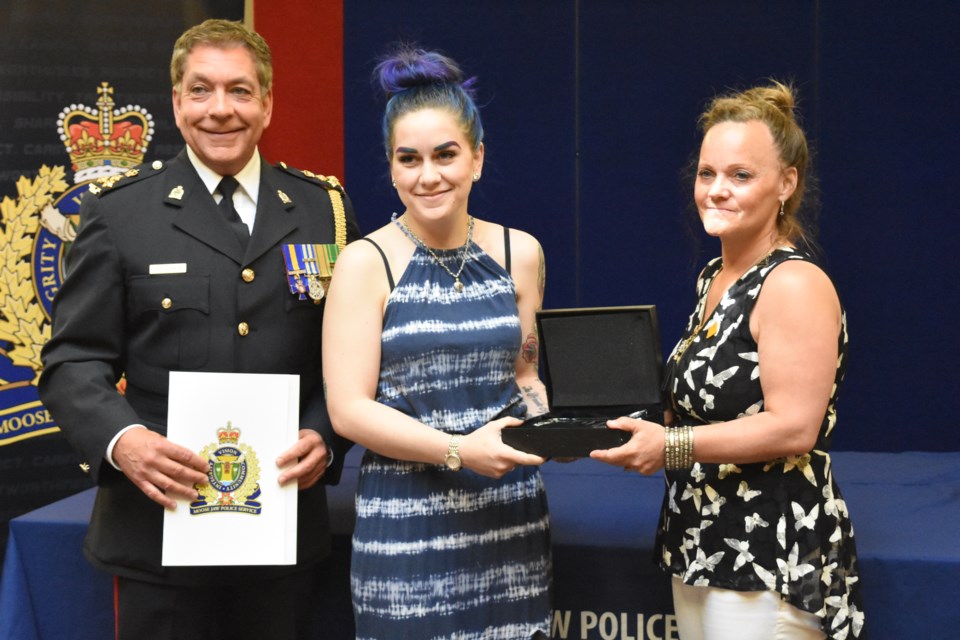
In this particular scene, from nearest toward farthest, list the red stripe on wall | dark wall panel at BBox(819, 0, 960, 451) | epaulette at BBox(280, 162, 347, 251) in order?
epaulette at BBox(280, 162, 347, 251), dark wall panel at BBox(819, 0, 960, 451), the red stripe on wall

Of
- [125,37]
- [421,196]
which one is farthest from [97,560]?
[125,37]

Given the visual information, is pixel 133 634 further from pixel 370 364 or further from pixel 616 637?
pixel 616 637

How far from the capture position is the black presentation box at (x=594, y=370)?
1.82 meters

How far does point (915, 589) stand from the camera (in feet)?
6.82

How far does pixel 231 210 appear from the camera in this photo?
2207 millimetres

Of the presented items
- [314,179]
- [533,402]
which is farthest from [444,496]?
[314,179]

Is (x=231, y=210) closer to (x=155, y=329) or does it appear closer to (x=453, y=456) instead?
(x=155, y=329)

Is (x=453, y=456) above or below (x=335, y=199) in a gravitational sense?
below

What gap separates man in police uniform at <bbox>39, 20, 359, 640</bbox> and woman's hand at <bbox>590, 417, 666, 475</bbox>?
0.60m

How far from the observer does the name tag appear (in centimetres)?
210

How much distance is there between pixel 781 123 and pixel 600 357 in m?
0.53

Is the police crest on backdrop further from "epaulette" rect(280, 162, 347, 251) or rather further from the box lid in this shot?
the box lid

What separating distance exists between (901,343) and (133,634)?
370 centimetres

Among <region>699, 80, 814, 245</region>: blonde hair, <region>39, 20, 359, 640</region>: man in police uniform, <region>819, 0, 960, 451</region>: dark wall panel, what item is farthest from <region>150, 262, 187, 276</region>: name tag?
<region>819, 0, 960, 451</region>: dark wall panel
